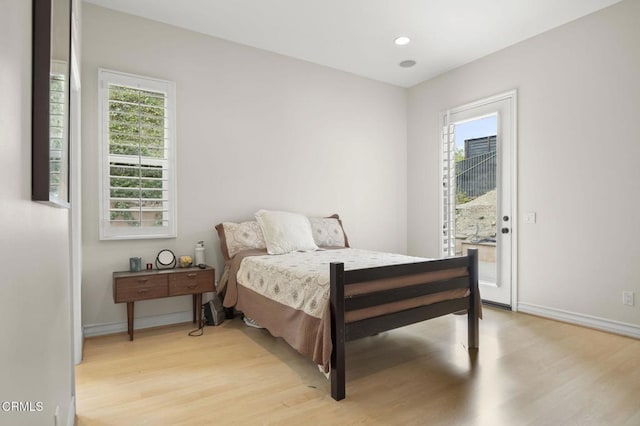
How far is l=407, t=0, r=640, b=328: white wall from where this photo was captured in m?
3.23

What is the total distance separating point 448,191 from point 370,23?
231 centimetres

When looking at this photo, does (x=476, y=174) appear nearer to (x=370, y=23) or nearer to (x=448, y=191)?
(x=448, y=191)

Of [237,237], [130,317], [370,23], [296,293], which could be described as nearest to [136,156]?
[237,237]

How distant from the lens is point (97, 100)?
3309 mm

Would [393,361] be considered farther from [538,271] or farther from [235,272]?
[538,271]

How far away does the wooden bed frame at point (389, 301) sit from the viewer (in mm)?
2160

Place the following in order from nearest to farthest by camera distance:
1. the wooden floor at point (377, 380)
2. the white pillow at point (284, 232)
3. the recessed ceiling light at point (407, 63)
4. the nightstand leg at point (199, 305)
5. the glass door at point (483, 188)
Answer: the wooden floor at point (377, 380) → the nightstand leg at point (199, 305) → the white pillow at point (284, 232) → the glass door at point (483, 188) → the recessed ceiling light at point (407, 63)

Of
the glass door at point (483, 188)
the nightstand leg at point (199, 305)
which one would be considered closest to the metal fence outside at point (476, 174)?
the glass door at point (483, 188)

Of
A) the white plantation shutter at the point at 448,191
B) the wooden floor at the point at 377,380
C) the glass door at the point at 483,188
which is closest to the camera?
the wooden floor at the point at 377,380

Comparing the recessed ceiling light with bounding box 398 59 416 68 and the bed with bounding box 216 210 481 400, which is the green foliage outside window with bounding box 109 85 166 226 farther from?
the recessed ceiling light with bounding box 398 59 416 68

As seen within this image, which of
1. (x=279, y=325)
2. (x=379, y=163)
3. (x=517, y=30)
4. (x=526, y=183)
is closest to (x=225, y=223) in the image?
(x=279, y=325)

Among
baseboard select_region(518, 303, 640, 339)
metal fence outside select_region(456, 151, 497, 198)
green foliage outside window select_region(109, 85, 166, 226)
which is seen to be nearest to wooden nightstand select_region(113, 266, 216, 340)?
green foliage outside window select_region(109, 85, 166, 226)

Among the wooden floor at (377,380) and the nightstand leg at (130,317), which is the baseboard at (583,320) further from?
the nightstand leg at (130,317)

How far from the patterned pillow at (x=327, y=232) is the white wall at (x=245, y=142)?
256mm
